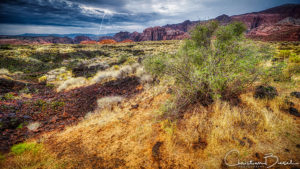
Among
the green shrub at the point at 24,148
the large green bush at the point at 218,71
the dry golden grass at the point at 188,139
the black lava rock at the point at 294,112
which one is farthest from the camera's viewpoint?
the large green bush at the point at 218,71

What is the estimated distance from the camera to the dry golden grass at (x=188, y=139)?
2549 millimetres

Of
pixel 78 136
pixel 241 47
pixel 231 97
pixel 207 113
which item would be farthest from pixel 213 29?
pixel 78 136

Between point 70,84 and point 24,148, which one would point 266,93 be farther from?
point 70,84

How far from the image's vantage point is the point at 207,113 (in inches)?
146

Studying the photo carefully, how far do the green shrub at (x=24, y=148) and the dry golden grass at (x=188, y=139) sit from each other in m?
0.23

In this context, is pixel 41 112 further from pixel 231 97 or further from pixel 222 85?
pixel 231 97

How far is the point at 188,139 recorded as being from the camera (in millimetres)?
3055

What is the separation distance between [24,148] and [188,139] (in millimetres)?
4818

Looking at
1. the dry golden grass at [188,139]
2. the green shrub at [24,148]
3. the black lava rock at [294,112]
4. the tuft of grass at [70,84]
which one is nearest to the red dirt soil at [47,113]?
the green shrub at [24,148]

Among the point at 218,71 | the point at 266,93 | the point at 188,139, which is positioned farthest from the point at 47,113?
the point at 266,93

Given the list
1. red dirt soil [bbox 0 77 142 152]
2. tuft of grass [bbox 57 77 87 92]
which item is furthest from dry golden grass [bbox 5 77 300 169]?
tuft of grass [bbox 57 77 87 92]

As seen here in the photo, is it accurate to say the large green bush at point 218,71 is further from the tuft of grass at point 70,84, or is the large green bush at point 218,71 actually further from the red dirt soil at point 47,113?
the tuft of grass at point 70,84

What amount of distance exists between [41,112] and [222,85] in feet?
28.3

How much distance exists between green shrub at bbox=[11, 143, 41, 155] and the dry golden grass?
9.2 inches
